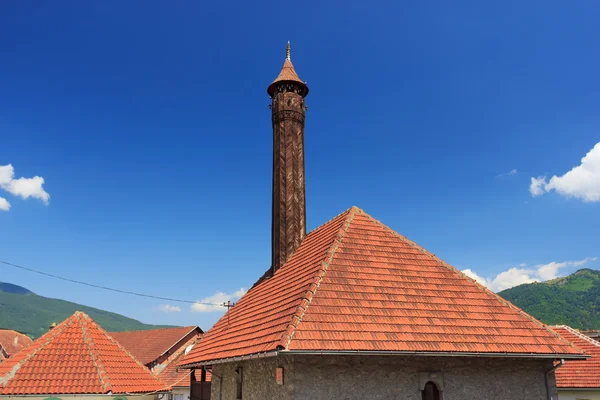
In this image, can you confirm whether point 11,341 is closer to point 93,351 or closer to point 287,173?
point 93,351

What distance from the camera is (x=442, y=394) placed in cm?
941

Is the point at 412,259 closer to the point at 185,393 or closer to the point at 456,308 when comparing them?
the point at 456,308

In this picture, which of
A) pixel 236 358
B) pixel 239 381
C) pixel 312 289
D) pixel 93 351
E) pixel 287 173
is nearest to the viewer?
pixel 312 289

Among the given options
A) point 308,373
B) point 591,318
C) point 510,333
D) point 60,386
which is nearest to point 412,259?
point 510,333

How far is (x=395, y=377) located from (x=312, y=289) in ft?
7.92

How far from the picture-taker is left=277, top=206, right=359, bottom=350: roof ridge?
852cm

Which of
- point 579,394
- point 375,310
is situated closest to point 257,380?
point 375,310

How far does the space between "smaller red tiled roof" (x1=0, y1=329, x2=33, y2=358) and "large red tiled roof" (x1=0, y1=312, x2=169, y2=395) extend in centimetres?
5241

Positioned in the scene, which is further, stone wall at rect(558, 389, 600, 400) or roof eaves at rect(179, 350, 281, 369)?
stone wall at rect(558, 389, 600, 400)

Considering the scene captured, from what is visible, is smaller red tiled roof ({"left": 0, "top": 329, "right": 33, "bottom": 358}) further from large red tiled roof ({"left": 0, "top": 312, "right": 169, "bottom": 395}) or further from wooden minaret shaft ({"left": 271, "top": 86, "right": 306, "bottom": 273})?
wooden minaret shaft ({"left": 271, "top": 86, "right": 306, "bottom": 273})

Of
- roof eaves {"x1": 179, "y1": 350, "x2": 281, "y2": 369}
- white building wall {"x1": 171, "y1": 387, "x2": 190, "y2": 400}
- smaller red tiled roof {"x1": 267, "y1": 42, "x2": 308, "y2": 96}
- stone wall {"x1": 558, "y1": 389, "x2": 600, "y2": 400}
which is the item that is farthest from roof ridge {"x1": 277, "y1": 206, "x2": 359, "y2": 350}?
white building wall {"x1": 171, "y1": 387, "x2": 190, "y2": 400}

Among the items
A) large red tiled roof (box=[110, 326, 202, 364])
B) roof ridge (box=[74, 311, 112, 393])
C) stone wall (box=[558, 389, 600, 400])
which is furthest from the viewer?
large red tiled roof (box=[110, 326, 202, 364])

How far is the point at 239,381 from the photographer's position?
38.5 feet

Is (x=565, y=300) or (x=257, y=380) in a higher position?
(x=565, y=300)
